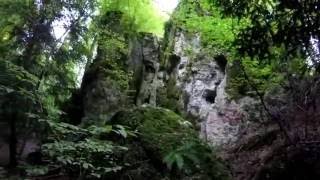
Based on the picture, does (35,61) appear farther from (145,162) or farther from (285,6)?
(285,6)

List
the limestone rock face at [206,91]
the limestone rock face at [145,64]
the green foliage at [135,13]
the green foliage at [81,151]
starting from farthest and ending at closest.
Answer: the limestone rock face at [145,64] → the green foliage at [135,13] → the limestone rock face at [206,91] → the green foliage at [81,151]

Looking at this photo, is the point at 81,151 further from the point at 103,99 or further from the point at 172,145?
the point at 103,99

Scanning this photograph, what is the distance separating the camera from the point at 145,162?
6738mm

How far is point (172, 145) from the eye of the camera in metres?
6.96

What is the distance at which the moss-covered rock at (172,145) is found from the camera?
581 centimetres

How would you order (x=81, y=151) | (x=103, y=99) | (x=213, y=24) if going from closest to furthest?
(x=81, y=151) < (x=213, y=24) < (x=103, y=99)

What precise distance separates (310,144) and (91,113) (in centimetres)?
1145

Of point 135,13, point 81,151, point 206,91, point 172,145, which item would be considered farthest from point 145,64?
point 81,151

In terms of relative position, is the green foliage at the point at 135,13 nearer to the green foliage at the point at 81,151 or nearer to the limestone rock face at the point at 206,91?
the limestone rock face at the point at 206,91

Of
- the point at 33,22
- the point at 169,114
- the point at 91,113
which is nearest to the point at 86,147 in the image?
the point at 169,114

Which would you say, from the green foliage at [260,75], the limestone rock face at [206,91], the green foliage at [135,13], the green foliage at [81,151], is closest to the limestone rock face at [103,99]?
the green foliage at [135,13]

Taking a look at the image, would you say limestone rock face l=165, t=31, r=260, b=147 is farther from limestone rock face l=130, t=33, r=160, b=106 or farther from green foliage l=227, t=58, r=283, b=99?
green foliage l=227, t=58, r=283, b=99

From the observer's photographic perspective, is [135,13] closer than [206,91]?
No

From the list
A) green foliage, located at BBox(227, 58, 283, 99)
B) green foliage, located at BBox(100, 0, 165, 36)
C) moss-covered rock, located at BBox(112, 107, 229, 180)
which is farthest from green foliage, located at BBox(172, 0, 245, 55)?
green foliage, located at BBox(100, 0, 165, 36)
